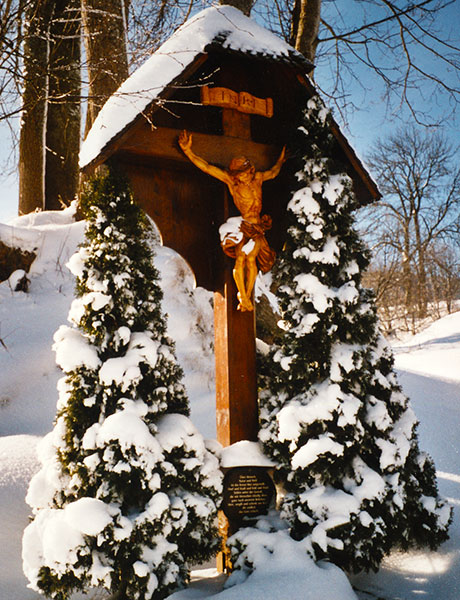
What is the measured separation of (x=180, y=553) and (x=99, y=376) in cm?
107

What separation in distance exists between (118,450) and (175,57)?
236 cm

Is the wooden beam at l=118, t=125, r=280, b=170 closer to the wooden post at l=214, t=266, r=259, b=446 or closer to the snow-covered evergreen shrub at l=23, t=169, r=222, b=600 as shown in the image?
the snow-covered evergreen shrub at l=23, t=169, r=222, b=600

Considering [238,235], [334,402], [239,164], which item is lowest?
[334,402]

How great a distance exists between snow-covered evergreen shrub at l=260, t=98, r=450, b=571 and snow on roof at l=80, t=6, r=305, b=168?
555 millimetres

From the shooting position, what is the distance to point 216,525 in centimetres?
285

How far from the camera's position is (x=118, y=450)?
255 cm

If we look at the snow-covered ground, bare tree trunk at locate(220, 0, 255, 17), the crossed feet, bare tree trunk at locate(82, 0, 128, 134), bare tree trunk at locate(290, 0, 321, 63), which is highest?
bare tree trunk at locate(290, 0, 321, 63)

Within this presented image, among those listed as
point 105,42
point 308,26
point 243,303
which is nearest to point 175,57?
point 243,303

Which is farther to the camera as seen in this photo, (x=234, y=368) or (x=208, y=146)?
(x=208, y=146)

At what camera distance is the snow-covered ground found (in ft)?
8.48

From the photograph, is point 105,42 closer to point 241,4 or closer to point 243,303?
point 241,4

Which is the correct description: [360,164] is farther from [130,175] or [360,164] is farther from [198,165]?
[130,175]

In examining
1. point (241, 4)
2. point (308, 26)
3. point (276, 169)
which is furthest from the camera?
point (308, 26)

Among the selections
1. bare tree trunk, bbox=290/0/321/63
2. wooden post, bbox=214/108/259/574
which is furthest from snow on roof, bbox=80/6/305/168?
bare tree trunk, bbox=290/0/321/63
